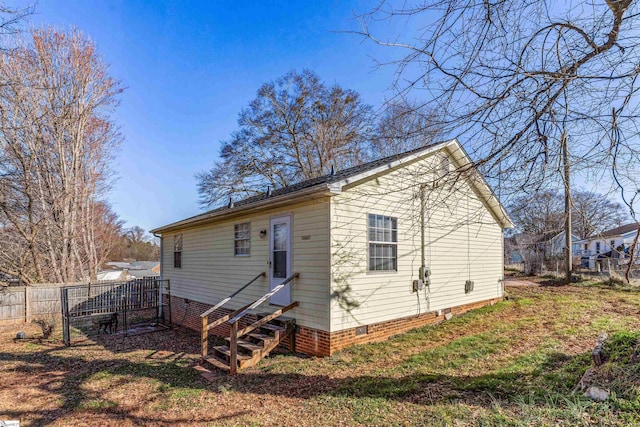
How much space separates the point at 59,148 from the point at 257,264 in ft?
44.0

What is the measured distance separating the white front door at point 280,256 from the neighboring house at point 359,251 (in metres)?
0.02

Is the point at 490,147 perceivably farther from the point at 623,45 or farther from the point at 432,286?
the point at 432,286

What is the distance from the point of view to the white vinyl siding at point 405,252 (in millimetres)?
6570

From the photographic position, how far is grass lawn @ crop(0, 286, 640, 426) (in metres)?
3.65

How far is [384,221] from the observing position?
24.7 feet

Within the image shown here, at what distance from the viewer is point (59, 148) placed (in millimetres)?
15445

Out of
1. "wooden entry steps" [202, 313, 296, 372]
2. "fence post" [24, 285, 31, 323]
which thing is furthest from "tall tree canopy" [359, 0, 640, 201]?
"fence post" [24, 285, 31, 323]

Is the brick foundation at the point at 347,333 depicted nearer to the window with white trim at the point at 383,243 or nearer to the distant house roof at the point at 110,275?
the window with white trim at the point at 383,243

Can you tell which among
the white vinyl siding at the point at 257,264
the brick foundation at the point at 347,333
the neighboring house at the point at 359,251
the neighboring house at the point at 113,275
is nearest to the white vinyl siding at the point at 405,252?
the neighboring house at the point at 359,251

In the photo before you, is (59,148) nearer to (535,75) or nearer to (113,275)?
(113,275)

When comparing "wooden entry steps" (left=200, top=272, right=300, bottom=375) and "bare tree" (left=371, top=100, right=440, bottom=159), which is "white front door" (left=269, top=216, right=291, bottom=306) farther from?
"bare tree" (left=371, top=100, right=440, bottom=159)

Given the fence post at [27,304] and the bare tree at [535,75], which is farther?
the fence post at [27,304]

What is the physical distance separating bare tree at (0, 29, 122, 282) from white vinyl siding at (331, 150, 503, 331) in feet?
38.8

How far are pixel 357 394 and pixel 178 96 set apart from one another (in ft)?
39.9
